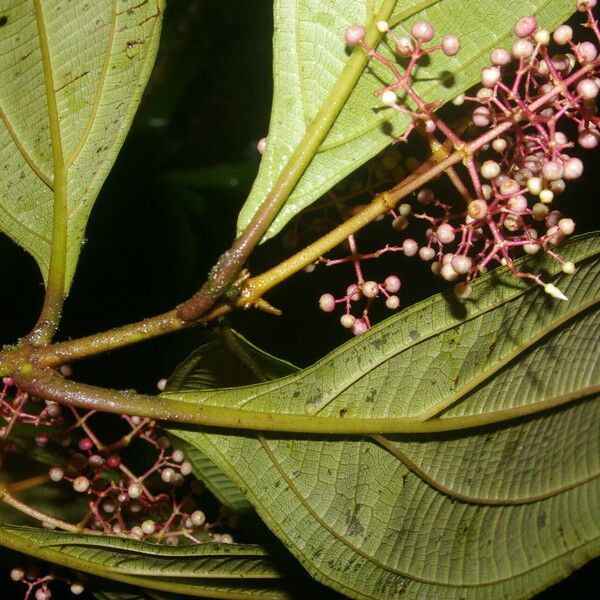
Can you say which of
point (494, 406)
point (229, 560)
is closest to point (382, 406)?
point (494, 406)

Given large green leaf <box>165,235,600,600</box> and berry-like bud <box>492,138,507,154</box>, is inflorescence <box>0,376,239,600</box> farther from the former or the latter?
berry-like bud <box>492,138,507,154</box>

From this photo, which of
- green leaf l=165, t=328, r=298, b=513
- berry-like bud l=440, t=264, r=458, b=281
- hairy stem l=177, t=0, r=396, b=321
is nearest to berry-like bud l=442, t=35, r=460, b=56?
hairy stem l=177, t=0, r=396, b=321

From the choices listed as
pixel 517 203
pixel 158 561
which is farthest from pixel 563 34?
pixel 158 561

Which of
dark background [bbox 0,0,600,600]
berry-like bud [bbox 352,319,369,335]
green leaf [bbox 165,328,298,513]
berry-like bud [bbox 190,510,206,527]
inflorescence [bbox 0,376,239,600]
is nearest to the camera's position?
green leaf [bbox 165,328,298,513]

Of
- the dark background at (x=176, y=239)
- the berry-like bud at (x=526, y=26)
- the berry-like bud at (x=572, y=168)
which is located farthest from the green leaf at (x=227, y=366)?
the berry-like bud at (x=526, y=26)

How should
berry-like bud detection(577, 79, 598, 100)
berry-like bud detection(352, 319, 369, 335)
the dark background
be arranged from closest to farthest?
berry-like bud detection(577, 79, 598, 100) < berry-like bud detection(352, 319, 369, 335) < the dark background

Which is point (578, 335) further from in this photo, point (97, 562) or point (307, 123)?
point (97, 562)
